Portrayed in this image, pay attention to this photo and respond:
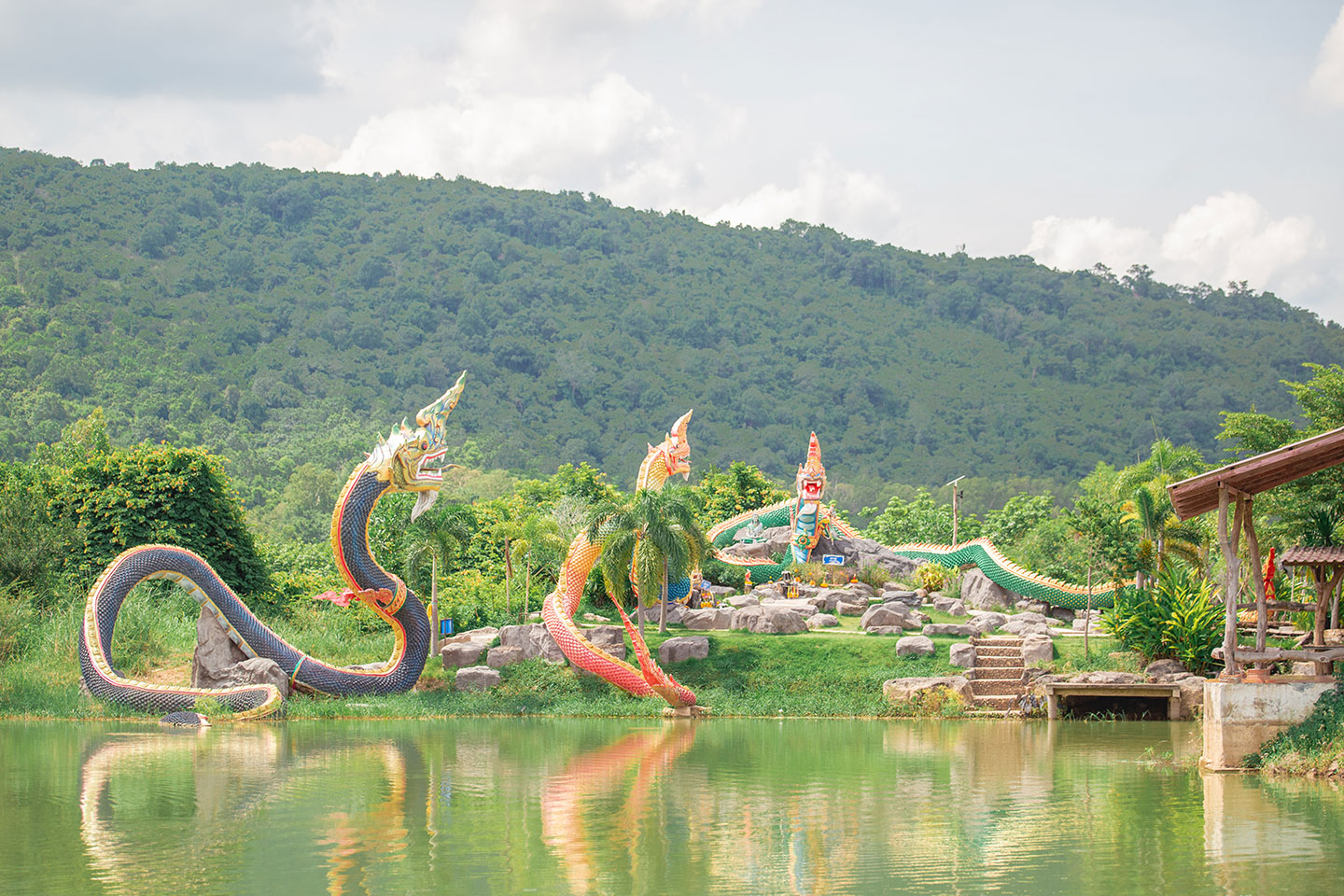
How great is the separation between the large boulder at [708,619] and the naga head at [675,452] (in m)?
3.16

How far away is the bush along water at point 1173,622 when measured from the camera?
23.4m

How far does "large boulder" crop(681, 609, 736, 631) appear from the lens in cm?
2880

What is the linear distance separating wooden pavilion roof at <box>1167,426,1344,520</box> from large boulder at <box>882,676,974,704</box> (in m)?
8.85

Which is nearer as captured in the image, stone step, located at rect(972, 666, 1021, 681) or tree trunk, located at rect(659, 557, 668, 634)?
stone step, located at rect(972, 666, 1021, 681)

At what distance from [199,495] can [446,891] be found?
2204 centimetres

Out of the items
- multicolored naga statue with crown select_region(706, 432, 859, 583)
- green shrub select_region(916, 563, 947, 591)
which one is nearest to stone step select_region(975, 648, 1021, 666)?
green shrub select_region(916, 563, 947, 591)

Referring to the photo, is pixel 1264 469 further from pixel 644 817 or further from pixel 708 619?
pixel 708 619

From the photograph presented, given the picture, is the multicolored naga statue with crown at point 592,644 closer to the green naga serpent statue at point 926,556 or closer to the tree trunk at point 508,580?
the tree trunk at point 508,580

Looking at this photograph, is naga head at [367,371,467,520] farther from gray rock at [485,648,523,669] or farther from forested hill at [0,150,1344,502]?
forested hill at [0,150,1344,502]

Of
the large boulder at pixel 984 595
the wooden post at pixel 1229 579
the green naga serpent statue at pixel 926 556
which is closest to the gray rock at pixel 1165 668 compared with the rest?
the green naga serpent statue at pixel 926 556

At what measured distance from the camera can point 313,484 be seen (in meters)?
64.2

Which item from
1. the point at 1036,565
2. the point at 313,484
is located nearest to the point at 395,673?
the point at 1036,565

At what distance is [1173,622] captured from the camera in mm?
23531

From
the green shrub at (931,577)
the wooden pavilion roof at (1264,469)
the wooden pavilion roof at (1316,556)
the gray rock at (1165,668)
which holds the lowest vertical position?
the gray rock at (1165,668)
